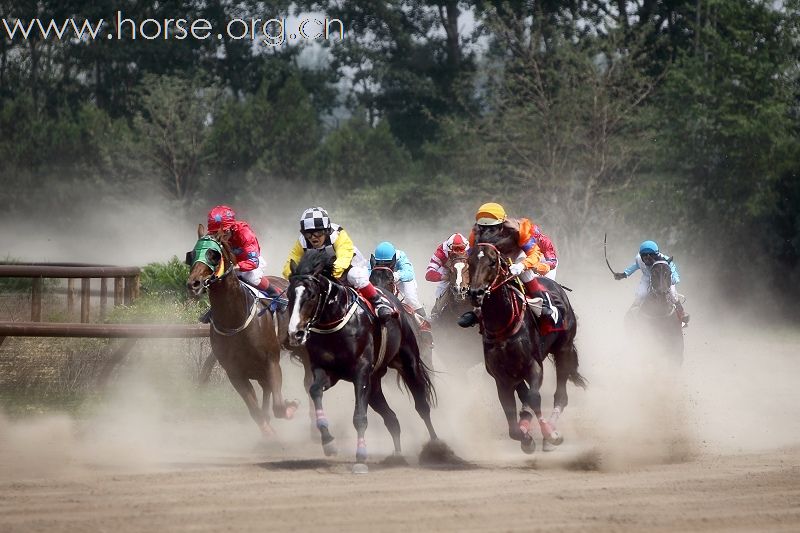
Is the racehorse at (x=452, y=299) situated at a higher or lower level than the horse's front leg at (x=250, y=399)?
higher

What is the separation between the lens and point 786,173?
32.1 m

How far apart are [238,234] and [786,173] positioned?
22.7 meters

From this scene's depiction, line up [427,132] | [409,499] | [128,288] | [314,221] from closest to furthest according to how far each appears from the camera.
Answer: [409,499]
[314,221]
[128,288]
[427,132]

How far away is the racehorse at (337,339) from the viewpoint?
10.3m

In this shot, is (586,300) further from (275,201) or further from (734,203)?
(275,201)

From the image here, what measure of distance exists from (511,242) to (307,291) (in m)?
1.99

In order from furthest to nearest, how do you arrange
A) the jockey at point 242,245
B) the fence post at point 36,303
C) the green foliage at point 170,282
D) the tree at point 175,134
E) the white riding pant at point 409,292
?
the tree at point 175,134 → the green foliage at point 170,282 → the fence post at point 36,303 → the white riding pant at point 409,292 → the jockey at point 242,245

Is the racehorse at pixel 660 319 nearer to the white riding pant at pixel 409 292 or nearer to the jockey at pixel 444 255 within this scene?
the jockey at pixel 444 255

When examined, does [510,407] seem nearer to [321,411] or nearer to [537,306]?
[537,306]

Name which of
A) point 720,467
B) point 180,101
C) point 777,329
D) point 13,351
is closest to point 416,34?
point 180,101

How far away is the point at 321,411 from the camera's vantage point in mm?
10539

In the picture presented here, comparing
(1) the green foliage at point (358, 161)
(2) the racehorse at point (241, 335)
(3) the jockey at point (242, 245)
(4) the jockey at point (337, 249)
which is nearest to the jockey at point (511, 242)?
(4) the jockey at point (337, 249)

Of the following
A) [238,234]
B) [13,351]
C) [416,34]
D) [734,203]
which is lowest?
[13,351]

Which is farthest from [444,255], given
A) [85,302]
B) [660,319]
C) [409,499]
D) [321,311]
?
[409,499]
